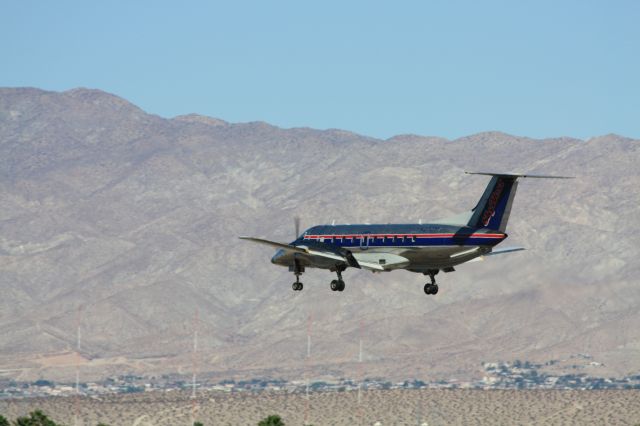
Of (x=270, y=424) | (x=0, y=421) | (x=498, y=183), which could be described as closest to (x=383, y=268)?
(x=498, y=183)

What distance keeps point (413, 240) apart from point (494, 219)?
18.7 feet

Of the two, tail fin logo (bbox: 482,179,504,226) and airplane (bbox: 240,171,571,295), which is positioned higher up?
tail fin logo (bbox: 482,179,504,226)

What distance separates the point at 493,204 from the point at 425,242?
5236 millimetres

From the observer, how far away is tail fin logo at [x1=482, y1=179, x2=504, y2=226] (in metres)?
105

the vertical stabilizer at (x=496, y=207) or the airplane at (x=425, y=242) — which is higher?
the vertical stabilizer at (x=496, y=207)

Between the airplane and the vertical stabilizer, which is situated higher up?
the vertical stabilizer

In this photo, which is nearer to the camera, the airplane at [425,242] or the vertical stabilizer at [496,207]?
the airplane at [425,242]

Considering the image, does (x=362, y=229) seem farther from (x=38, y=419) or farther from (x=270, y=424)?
(x=38, y=419)

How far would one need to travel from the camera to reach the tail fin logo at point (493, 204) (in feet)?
343

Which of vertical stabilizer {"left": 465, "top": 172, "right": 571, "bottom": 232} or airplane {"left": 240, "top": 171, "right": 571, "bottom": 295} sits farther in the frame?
vertical stabilizer {"left": 465, "top": 172, "right": 571, "bottom": 232}

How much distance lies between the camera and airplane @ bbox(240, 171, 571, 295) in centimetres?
10412

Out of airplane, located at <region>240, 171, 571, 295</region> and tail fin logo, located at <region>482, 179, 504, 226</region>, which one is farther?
tail fin logo, located at <region>482, 179, 504, 226</region>

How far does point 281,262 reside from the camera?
113000 mm

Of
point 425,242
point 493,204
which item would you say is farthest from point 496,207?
point 425,242
